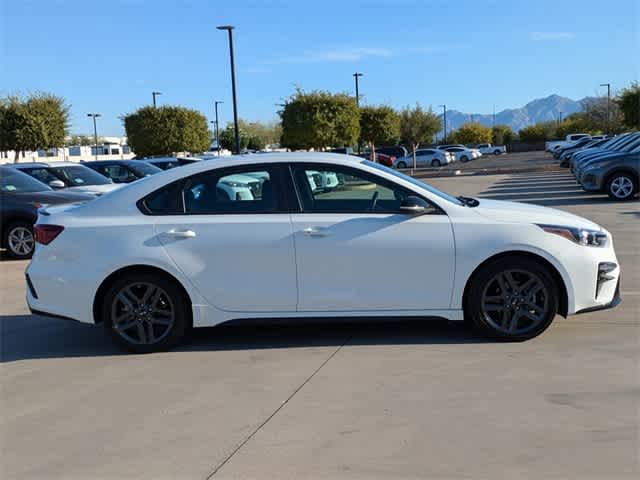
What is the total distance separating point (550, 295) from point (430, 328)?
114cm

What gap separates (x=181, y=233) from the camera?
5891 millimetres

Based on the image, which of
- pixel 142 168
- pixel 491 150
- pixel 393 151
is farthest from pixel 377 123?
pixel 491 150

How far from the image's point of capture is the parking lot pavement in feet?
12.8

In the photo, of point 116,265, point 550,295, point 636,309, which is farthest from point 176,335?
point 636,309

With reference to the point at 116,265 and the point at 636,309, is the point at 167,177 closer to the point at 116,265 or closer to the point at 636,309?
the point at 116,265

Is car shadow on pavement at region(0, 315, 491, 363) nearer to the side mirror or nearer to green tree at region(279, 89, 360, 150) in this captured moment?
the side mirror

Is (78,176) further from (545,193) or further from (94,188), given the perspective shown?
(545,193)

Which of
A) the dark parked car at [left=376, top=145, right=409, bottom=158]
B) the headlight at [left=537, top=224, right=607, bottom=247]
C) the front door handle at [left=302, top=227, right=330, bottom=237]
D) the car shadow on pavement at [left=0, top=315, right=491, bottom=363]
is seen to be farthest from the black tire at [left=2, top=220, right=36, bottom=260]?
the dark parked car at [left=376, top=145, right=409, bottom=158]

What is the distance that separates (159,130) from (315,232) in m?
34.7

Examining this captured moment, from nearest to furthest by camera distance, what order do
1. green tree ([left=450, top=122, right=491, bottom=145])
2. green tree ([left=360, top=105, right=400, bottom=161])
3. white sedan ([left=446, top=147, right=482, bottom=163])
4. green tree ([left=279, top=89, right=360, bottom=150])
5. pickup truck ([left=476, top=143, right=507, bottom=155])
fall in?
1. green tree ([left=279, top=89, right=360, bottom=150])
2. green tree ([left=360, top=105, right=400, bottom=161])
3. white sedan ([left=446, top=147, right=482, bottom=163])
4. pickup truck ([left=476, top=143, right=507, bottom=155])
5. green tree ([left=450, top=122, right=491, bottom=145])

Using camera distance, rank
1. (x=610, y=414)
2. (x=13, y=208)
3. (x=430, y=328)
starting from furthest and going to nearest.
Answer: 1. (x=13, y=208)
2. (x=430, y=328)
3. (x=610, y=414)

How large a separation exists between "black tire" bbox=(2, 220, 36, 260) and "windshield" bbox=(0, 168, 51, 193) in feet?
2.01

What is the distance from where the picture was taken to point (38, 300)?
616cm

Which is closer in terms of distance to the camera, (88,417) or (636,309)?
(88,417)
